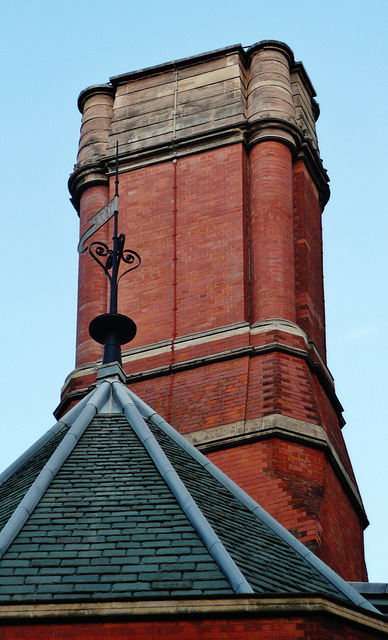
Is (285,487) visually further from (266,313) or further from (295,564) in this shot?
(295,564)

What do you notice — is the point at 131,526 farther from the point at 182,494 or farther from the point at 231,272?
the point at 231,272

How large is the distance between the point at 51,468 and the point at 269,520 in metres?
2.19

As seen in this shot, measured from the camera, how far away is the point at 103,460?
1392 centimetres

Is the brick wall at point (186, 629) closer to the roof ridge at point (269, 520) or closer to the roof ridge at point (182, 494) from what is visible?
the roof ridge at point (182, 494)

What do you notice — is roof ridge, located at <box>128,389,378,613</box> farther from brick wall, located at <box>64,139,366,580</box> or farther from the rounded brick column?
the rounded brick column

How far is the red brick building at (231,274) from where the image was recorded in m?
20.4

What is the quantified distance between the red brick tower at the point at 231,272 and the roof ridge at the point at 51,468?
4.78m

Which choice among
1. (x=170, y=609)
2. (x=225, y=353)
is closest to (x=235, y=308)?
(x=225, y=353)

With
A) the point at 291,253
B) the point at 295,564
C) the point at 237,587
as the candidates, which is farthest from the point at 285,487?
the point at 237,587

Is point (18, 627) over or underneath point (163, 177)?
underneath

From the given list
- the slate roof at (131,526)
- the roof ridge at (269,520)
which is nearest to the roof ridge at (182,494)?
the slate roof at (131,526)

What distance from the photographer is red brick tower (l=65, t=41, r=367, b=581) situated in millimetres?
20469

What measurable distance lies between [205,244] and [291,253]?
4.73 feet

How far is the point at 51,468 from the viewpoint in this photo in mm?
13594
